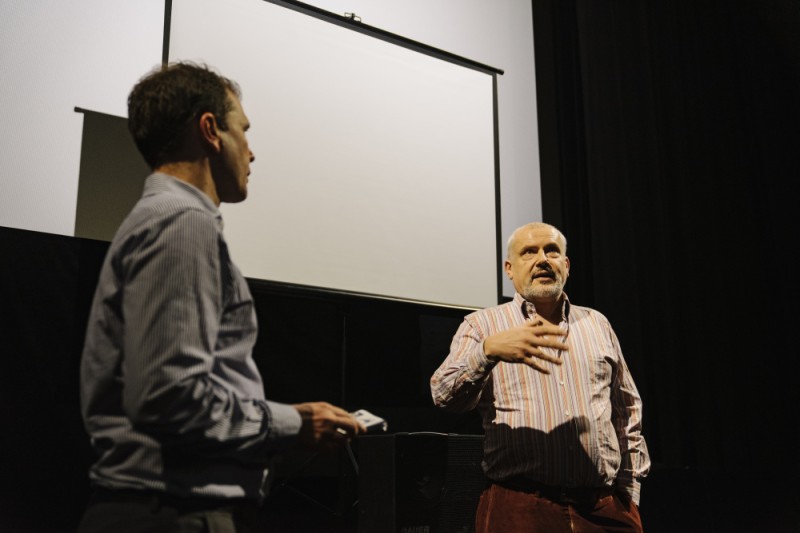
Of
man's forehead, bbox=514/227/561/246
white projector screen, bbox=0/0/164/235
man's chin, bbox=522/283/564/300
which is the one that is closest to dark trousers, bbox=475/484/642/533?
man's chin, bbox=522/283/564/300

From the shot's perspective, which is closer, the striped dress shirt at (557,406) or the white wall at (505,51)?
the striped dress shirt at (557,406)

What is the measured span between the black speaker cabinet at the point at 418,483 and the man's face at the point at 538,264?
0.57m

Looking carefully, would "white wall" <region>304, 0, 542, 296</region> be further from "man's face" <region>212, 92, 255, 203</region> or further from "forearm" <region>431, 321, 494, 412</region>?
"man's face" <region>212, 92, 255, 203</region>

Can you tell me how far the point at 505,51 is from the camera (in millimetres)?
3689

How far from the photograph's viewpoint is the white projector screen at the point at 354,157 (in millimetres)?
2639

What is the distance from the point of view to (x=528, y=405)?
7.41ft

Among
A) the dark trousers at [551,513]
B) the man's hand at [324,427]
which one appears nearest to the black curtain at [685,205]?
the dark trousers at [551,513]

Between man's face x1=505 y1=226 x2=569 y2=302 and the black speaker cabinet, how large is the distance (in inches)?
22.4

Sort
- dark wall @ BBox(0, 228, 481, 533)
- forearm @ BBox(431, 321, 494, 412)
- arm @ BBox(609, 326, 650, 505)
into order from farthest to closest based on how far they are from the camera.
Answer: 1. arm @ BBox(609, 326, 650, 505)
2. dark wall @ BBox(0, 228, 481, 533)
3. forearm @ BBox(431, 321, 494, 412)

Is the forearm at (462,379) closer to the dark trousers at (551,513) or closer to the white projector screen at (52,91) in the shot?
the dark trousers at (551,513)

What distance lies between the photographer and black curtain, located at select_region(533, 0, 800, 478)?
377cm

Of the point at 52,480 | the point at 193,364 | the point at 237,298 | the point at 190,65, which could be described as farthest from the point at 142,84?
the point at 52,480

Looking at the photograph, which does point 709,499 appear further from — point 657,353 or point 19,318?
point 19,318

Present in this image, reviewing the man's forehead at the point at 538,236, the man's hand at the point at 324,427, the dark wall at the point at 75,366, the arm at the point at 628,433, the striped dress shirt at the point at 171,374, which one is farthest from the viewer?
the man's forehead at the point at 538,236
